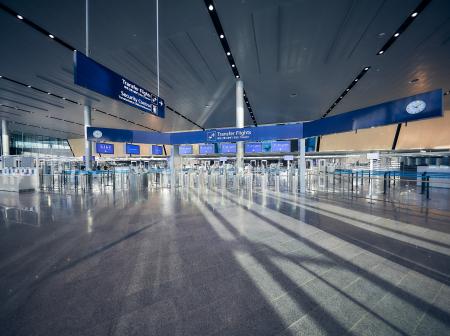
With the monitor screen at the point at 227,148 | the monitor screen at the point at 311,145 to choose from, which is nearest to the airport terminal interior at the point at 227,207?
the monitor screen at the point at 227,148

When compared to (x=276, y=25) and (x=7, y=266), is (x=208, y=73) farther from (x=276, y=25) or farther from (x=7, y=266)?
(x=7, y=266)

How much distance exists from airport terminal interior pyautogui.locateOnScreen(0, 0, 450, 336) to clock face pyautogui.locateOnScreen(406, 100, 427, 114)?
0.16 feet

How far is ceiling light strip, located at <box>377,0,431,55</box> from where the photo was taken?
5453mm

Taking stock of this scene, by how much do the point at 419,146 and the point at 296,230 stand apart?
23.8 m

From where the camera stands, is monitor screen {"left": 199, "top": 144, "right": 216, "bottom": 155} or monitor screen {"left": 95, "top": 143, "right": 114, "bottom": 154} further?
monitor screen {"left": 95, "top": 143, "right": 114, "bottom": 154}

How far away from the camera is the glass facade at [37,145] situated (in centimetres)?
2814

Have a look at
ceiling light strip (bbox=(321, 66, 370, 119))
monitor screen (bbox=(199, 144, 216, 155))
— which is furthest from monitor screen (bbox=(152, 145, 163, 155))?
ceiling light strip (bbox=(321, 66, 370, 119))

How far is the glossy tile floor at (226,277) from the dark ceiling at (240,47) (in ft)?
18.3

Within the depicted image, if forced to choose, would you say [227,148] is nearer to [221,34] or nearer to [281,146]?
[281,146]

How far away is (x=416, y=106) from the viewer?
5.16 metres

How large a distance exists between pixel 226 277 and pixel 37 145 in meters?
39.1

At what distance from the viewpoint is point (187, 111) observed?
52.1ft

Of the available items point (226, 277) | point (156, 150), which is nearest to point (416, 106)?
point (226, 277)

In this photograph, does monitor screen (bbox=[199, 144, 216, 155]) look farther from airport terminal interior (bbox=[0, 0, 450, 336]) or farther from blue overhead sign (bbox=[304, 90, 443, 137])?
blue overhead sign (bbox=[304, 90, 443, 137])
